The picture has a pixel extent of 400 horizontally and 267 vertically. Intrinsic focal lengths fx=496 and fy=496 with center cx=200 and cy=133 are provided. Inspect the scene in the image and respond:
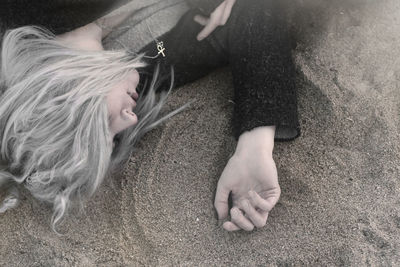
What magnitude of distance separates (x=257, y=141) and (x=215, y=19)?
0.38 m

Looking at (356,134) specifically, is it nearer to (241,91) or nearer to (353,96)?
(353,96)

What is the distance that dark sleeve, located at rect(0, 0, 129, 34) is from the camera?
1.33 metres

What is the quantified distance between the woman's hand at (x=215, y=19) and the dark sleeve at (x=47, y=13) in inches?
12.7

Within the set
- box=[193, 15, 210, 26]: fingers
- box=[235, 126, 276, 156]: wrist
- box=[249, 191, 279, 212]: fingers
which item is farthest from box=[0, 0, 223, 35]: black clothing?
box=[249, 191, 279, 212]: fingers

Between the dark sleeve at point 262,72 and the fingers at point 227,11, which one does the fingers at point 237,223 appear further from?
the fingers at point 227,11

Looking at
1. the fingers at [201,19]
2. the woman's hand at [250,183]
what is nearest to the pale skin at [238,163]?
the woman's hand at [250,183]

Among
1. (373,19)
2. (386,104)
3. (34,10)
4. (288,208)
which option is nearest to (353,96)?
(386,104)

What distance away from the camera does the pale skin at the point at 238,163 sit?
130cm

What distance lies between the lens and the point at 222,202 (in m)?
1.35

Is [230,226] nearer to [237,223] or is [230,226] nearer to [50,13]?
[237,223]

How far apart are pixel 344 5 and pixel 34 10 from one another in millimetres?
964

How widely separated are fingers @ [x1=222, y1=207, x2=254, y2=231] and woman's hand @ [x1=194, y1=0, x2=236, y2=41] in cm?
52

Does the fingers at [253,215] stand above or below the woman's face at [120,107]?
below

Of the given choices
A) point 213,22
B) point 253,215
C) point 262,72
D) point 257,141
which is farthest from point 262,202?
point 213,22
